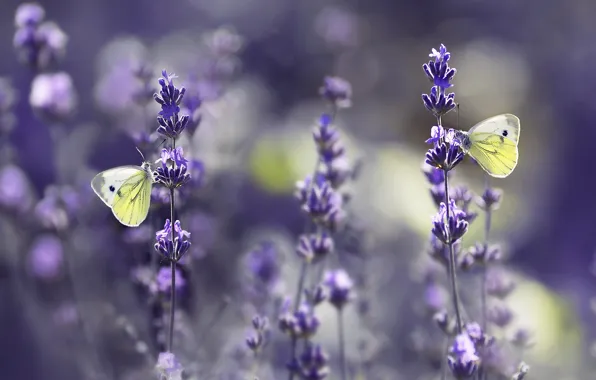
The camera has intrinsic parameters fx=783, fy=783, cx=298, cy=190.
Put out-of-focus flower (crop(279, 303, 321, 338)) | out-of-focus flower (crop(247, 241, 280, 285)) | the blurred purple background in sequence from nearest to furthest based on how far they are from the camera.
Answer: out-of-focus flower (crop(279, 303, 321, 338)) < out-of-focus flower (crop(247, 241, 280, 285)) < the blurred purple background

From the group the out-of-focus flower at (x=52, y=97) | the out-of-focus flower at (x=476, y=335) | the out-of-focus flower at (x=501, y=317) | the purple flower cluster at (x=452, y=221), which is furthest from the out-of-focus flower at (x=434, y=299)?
the out-of-focus flower at (x=52, y=97)

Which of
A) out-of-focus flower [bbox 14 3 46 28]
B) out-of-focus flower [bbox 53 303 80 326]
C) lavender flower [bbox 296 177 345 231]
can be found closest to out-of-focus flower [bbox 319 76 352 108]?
lavender flower [bbox 296 177 345 231]

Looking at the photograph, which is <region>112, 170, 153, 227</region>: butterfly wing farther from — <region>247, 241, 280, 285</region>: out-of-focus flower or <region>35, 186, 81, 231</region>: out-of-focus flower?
<region>35, 186, 81, 231</region>: out-of-focus flower

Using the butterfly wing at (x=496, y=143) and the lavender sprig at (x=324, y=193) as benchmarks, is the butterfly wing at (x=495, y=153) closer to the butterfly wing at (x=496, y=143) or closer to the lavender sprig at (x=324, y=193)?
the butterfly wing at (x=496, y=143)

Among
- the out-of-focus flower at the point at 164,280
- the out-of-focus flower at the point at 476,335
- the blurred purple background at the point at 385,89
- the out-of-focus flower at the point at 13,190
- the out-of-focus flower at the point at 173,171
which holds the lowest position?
the out-of-focus flower at the point at 476,335

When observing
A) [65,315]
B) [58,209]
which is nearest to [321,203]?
[58,209]

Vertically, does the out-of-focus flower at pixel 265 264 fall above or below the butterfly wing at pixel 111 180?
above

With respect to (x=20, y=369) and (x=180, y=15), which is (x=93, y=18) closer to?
(x=180, y=15)

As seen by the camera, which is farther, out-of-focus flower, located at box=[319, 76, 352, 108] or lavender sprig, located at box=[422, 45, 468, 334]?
out-of-focus flower, located at box=[319, 76, 352, 108]
